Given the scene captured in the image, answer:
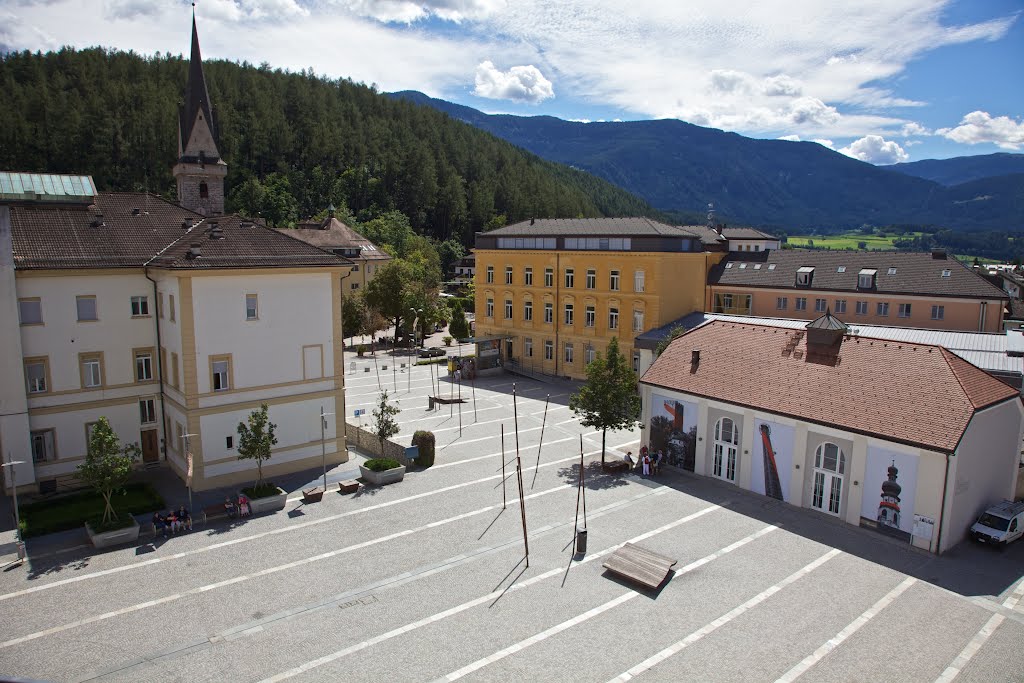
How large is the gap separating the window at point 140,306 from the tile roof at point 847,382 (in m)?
22.8

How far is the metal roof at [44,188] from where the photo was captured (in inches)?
1166

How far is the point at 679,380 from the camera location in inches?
1182

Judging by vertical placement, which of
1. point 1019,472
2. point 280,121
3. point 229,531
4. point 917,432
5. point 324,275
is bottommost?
point 229,531

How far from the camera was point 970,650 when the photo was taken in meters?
16.5

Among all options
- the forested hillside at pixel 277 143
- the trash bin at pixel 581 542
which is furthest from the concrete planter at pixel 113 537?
the forested hillside at pixel 277 143

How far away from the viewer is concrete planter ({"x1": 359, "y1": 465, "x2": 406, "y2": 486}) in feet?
93.6

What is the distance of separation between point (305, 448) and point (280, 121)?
116 m

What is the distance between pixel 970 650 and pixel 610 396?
1668cm

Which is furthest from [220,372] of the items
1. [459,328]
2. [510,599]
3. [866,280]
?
[866,280]

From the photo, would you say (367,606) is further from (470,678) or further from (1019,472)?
(1019,472)

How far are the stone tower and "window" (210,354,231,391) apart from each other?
23.4 m

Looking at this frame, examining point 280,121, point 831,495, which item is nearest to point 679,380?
point 831,495

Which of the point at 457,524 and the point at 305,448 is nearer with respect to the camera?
the point at 457,524

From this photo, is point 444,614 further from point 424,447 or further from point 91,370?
point 91,370
